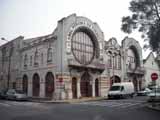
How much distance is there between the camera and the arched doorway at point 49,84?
113ft

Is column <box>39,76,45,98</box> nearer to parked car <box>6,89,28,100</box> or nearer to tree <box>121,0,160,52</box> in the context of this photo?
parked car <box>6,89,28,100</box>

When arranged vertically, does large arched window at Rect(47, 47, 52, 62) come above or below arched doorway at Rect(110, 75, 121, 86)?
above

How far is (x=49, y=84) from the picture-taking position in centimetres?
3491

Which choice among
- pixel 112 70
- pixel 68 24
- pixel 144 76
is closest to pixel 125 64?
pixel 112 70

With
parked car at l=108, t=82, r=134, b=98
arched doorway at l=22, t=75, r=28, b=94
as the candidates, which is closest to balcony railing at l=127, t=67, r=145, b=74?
parked car at l=108, t=82, r=134, b=98

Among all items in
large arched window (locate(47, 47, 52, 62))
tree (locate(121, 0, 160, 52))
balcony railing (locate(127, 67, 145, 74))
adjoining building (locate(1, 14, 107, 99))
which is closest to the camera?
tree (locate(121, 0, 160, 52))

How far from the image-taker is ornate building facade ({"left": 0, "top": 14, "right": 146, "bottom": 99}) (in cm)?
3359

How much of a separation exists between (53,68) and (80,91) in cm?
578

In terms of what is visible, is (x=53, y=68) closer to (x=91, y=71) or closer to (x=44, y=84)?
(x=44, y=84)

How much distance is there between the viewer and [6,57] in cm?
4809

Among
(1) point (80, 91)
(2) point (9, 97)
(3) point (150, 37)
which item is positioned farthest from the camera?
(1) point (80, 91)

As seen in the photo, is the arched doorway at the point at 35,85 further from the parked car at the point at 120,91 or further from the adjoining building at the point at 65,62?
the parked car at the point at 120,91

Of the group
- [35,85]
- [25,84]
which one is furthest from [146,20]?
[25,84]

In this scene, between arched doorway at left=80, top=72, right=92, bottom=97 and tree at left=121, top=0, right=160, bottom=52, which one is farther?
arched doorway at left=80, top=72, right=92, bottom=97
